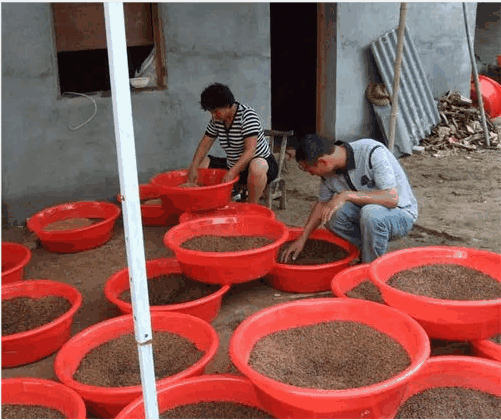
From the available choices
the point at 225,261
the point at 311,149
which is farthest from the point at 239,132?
the point at 225,261

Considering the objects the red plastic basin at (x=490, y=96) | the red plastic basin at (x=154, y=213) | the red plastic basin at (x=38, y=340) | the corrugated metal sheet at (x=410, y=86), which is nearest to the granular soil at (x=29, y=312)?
the red plastic basin at (x=38, y=340)

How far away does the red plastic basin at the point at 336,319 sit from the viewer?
164cm

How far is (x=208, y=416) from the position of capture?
6.53ft

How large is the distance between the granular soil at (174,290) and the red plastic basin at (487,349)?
134 centimetres

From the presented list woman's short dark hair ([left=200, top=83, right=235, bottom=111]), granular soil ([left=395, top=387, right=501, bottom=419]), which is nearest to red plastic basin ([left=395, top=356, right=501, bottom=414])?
granular soil ([left=395, top=387, right=501, bottom=419])

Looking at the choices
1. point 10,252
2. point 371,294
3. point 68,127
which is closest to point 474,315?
point 371,294

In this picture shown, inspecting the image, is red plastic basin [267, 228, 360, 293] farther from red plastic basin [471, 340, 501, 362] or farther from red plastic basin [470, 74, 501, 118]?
red plastic basin [470, 74, 501, 118]

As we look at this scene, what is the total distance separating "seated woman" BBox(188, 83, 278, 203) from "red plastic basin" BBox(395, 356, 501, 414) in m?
2.14

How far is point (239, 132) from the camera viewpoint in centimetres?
416

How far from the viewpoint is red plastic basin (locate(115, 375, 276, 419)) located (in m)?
2.03

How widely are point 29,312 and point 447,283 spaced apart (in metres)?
1.98

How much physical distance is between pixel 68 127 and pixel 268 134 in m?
1.60

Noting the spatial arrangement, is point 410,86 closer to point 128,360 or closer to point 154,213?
point 154,213

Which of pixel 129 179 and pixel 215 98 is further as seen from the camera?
pixel 215 98
